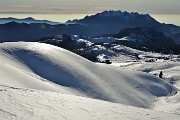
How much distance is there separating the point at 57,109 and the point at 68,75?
91.2 ft

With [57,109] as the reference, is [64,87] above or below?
below

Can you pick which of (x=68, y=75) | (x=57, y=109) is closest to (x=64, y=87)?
(x=68, y=75)

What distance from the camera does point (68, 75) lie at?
47250 millimetres

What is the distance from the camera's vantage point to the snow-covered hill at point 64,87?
19297 millimetres

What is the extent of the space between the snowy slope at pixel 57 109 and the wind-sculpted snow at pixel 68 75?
1386 centimetres

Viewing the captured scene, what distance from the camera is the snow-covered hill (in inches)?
760

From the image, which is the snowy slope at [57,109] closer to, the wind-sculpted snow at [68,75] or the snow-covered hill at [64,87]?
the snow-covered hill at [64,87]

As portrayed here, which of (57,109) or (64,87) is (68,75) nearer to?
(64,87)

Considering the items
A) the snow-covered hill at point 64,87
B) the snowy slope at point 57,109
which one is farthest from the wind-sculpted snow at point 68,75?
the snowy slope at point 57,109

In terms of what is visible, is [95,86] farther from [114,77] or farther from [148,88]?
[148,88]

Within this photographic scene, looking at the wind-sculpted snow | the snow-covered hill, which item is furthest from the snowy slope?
the wind-sculpted snow

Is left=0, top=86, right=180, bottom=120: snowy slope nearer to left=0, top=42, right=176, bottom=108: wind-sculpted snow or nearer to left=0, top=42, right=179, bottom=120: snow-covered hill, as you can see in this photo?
left=0, top=42, right=179, bottom=120: snow-covered hill

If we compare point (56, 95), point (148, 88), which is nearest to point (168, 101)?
point (148, 88)

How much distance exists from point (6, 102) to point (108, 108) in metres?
7.12
